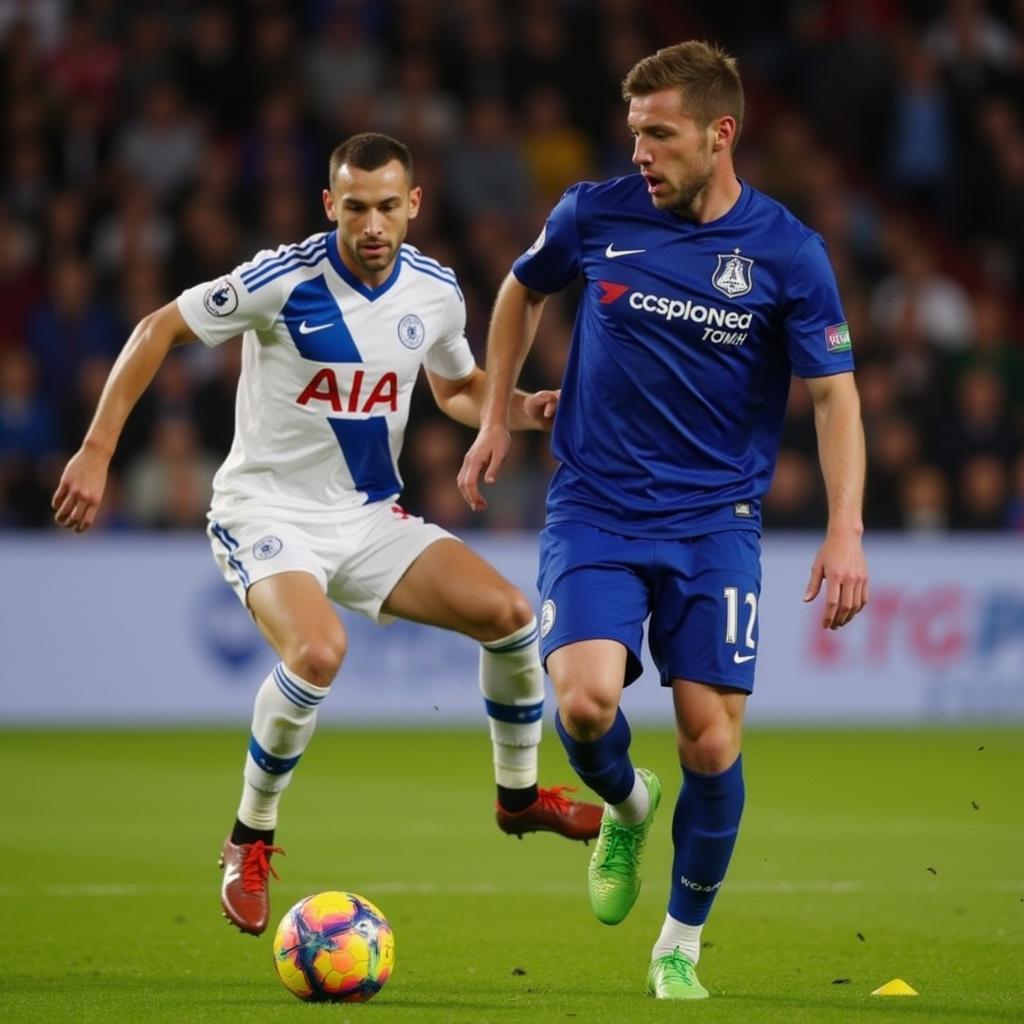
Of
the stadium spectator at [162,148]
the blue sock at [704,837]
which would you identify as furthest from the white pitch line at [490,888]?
the stadium spectator at [162,148]

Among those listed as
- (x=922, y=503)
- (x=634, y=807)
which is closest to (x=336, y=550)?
(x=634, y=807)

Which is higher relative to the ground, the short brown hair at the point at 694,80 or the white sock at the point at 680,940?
the short brown hair at the point at 694,80

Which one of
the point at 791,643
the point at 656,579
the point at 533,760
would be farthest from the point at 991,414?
the point at 656,579

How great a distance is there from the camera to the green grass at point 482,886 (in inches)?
229

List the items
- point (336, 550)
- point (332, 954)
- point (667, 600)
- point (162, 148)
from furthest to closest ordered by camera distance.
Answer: point (162, 148) < point (336, 550) < point (667, 600) < point (332, 954)

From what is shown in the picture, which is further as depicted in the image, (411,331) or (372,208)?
(411,331)

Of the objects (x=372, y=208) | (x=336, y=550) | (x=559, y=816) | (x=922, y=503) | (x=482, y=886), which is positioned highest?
(x=372, y=208)

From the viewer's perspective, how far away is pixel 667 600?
5992 mm

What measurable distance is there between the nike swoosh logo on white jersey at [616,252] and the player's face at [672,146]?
178 mm

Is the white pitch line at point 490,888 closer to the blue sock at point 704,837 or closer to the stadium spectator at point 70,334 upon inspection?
the blue sock at point 704,837

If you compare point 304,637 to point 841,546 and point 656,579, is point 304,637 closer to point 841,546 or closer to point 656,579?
point 656,579

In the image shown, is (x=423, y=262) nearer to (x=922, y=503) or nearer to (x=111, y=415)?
(x=111, y=415)

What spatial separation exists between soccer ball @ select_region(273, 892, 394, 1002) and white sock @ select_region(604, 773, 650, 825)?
96 centimetres

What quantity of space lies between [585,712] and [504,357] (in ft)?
3.85
